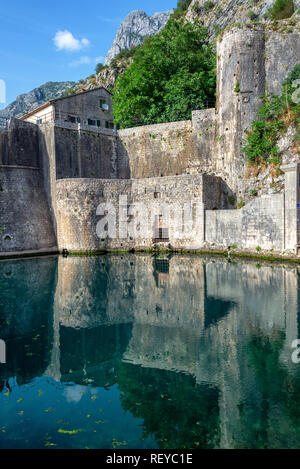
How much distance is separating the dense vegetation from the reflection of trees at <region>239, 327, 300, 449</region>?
15066 mm

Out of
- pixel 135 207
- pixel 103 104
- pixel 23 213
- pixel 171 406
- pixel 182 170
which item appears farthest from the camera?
pixel 103 104

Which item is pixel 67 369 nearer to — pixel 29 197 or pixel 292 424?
pixel 292 424

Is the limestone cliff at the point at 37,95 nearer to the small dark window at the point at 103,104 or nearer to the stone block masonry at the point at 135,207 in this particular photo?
the small dark window at the point at 103,104

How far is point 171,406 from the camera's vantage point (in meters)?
5.52

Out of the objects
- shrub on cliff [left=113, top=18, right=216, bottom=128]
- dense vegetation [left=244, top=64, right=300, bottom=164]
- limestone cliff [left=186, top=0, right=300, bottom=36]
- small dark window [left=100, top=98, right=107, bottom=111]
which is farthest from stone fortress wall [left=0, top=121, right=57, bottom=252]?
limestone cliff [left=186, top=0, right=300, bottom=36]

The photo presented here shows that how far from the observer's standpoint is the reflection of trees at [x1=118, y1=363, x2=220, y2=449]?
4.79 m

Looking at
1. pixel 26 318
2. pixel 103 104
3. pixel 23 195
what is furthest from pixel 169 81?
pixel 26 318

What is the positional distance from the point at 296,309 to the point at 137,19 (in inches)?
5833

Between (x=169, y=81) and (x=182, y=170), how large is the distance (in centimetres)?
690

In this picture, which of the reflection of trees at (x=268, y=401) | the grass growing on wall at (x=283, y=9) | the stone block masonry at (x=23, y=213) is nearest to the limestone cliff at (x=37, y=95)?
the grass growing on wall at (x=283, y=9)

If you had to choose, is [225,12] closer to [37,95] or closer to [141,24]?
A: [37,95]

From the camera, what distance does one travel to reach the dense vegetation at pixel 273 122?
2009 centimetres

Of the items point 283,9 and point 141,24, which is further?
point 141,24

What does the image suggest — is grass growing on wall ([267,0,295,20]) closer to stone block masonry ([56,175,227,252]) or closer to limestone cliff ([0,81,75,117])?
stone block masonry ([56,175,227,252])
